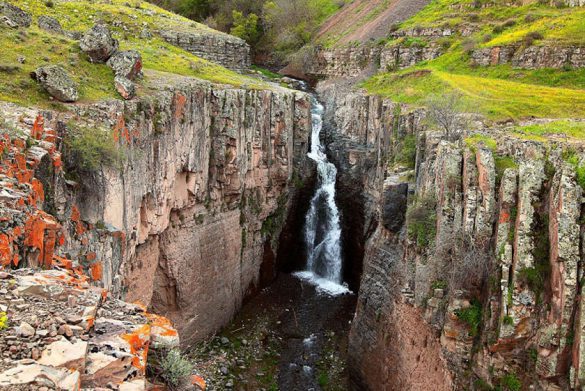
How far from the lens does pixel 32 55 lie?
63.1 ft

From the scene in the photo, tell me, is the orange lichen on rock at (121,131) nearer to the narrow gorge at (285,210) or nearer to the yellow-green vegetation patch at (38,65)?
the narrow gorge at (285,210)

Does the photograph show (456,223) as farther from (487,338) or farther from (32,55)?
(32,55)

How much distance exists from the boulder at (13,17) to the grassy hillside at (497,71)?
1921 cm

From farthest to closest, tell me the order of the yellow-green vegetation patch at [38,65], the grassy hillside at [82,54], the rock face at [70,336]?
the grassy hillside at [82,54]
the yellow-green vegetation patch at [38,65]
the rock face at [70,336]

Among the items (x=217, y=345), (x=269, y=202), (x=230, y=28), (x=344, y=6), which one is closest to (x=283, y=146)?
(x=269, y=202)

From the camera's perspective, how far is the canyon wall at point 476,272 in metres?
14.8

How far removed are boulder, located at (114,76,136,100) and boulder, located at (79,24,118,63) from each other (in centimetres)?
178

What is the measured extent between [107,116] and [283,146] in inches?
560

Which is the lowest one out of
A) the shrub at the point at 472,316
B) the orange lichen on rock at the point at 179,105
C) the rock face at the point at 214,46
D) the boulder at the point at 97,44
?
the shrub at the point at 472,316

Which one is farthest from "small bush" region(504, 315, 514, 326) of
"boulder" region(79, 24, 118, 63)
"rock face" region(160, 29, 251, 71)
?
"rock face" region(160, 29, 251, 71)

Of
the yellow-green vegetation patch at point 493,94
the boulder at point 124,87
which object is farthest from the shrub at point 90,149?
the yellow-green vegetation patch at point 493,94

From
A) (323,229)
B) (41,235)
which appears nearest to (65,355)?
(41,235)

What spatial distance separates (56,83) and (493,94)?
20247 mm

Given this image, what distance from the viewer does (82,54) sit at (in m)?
20.6
